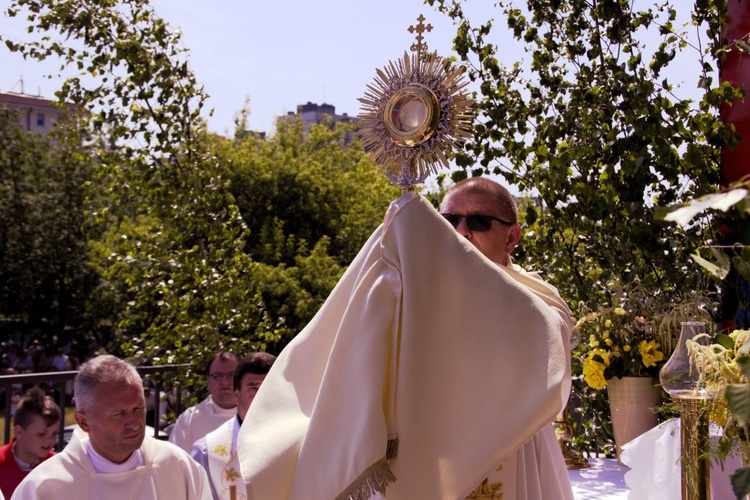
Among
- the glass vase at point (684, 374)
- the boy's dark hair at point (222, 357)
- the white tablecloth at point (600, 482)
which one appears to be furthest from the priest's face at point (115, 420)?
the boy's dark hair at point (222, 357)

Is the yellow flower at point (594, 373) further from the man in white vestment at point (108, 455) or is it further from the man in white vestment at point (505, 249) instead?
the man in white vestment at point (108, 455)

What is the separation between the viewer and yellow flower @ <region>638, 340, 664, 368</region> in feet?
12.4

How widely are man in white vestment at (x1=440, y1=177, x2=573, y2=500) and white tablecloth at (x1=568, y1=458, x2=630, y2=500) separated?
1.11 meters

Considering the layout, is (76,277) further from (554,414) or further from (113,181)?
(554,414)

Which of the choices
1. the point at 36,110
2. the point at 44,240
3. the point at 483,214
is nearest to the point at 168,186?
the point at 483,214

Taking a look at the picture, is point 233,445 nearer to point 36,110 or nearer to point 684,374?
point 684,374

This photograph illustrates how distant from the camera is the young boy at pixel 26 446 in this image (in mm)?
4605

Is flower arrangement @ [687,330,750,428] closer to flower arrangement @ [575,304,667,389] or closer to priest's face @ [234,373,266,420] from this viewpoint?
flower arrangement @ [575,304,667,389]

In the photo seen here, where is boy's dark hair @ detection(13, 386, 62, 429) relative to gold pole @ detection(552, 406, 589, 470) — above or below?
above

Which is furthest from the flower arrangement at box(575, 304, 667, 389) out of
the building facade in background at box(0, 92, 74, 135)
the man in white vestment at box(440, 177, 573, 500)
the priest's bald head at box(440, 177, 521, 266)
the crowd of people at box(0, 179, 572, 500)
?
the building facade in background at box(0, 92, 74, 135)

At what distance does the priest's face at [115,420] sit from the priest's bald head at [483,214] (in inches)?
66.8

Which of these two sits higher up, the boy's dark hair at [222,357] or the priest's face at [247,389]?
the boy's dark hair at [222,357]

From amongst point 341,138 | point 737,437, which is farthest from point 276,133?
point 737,437

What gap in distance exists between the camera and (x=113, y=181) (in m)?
6.88
